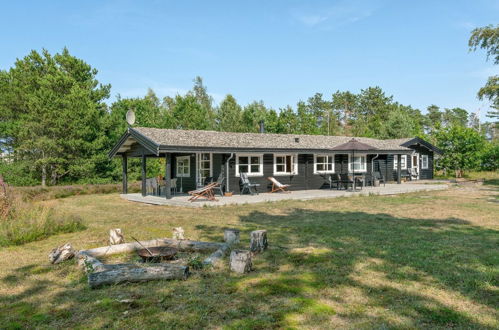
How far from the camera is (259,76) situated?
28.6 meters

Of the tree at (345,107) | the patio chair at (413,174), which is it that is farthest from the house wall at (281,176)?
the tree at (345,107)

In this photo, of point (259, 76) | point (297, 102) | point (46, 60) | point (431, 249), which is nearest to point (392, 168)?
point (259, 76)

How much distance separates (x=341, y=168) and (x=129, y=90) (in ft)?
67.6

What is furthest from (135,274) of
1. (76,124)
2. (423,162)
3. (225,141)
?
(423,162)

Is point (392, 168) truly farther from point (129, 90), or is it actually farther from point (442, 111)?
point (442, 111)

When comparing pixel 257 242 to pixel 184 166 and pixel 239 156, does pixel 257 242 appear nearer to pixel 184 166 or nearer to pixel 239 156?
pixel 239 156

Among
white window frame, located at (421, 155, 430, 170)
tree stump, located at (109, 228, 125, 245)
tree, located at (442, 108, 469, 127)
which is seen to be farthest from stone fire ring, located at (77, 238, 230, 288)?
tree, located at (442, 108, 469, 127)

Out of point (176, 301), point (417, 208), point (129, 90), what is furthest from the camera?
point (129, 90)

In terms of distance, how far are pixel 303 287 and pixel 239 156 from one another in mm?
12166

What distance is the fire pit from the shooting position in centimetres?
504

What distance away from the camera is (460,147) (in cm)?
2562

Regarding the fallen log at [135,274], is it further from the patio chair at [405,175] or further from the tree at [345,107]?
the tree at [345,107]

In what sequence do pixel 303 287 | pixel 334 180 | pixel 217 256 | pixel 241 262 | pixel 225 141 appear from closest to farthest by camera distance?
pixel 303 287 < pixel 241 262 < pixel 217 256 < pixel 225 141 < pixel 334 180

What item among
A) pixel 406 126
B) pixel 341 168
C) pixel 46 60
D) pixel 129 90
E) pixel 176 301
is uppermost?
pixel 46 60
